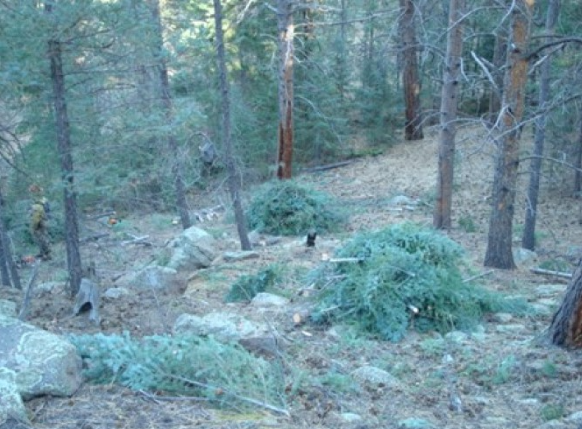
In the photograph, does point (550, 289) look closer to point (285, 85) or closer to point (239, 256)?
point (239, 256)

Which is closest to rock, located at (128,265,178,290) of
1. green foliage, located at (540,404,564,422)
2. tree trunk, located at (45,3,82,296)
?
tree trunk, located at (45,3,82,296)

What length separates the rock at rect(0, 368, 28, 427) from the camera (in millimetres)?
4066

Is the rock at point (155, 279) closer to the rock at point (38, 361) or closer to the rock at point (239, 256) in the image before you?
the rock at point (239, 256)

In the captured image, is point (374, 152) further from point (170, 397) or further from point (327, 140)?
point (170, 397)

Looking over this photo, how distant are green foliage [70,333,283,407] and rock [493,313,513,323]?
12.5 feet

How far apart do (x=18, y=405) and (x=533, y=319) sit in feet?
19.2

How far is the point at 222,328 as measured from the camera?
237 inches

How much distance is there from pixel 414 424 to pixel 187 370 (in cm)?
163

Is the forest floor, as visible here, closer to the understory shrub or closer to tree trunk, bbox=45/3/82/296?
the understory shrub

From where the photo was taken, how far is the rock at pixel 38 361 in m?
4.57

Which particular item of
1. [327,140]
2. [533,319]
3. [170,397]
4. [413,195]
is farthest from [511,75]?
[327,140]

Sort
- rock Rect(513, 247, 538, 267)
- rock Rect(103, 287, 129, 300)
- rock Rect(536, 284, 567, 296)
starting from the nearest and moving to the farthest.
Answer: rock Rect(536, 284, 567, 296) < rock Rect(103, 287, 129, 300) < rock Rect(513, 247, 538, 267)

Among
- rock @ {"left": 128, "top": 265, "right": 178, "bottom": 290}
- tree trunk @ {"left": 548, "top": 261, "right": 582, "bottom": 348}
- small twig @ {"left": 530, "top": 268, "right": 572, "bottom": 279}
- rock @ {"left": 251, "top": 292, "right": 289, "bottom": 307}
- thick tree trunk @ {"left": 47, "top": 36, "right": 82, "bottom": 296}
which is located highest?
thick tree trunk @ {"left": 47, "top": 36, "right": 82, "bottom": 296}

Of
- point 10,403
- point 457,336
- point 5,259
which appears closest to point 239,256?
point 5,259
